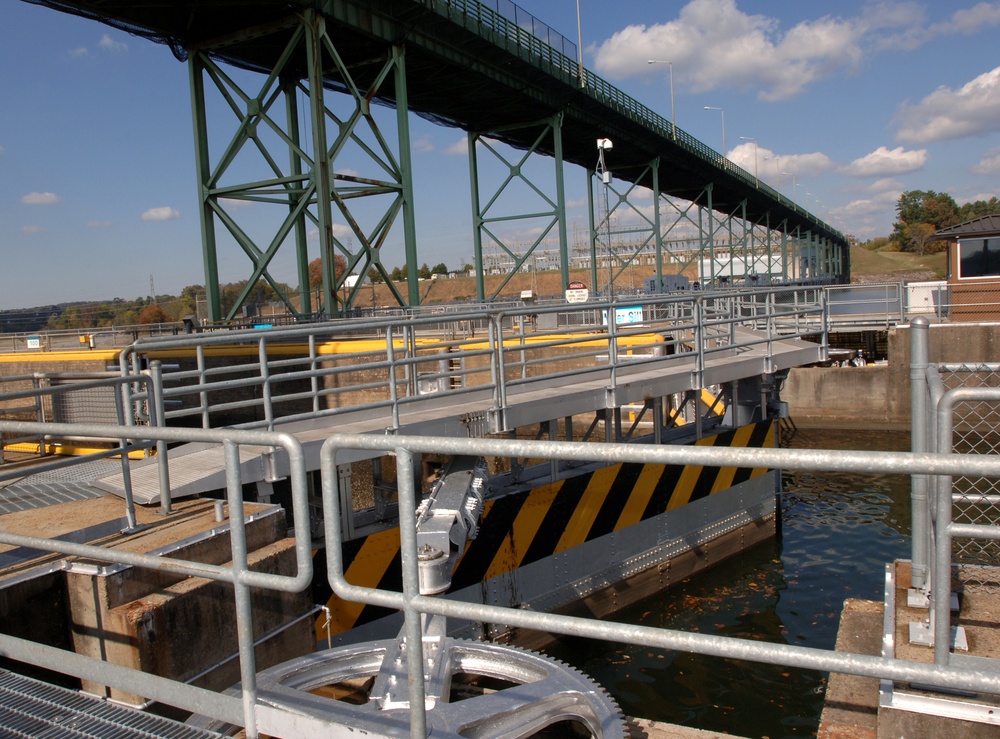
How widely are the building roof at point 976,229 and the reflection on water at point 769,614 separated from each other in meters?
11.3

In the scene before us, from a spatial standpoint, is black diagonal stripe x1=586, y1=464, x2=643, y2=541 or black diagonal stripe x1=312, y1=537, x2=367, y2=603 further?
black diagonal stripe x1=586, y1=464, x2=643, y2=541

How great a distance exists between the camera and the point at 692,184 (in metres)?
52.9

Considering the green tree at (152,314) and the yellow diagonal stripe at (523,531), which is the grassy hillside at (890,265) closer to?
the green tree at (152,314)

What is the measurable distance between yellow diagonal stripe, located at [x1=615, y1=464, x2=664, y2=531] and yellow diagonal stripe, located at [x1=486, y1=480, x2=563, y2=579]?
1.31m

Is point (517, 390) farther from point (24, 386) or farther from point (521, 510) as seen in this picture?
point (24, 386)

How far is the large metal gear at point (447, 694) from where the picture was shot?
2799mm

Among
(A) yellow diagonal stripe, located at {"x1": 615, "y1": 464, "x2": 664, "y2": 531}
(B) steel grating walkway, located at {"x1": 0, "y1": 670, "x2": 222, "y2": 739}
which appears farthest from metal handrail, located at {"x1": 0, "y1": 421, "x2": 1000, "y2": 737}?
(A) yellow diagonal stripe, located at {"x1": 615, "y1": 464, "x2": 664, "y2": 531}

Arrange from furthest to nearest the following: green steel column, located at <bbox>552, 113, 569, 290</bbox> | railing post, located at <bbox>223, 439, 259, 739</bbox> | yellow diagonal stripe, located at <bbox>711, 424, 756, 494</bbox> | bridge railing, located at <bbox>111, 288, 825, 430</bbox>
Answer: green steel column, located at <bbox>552, 113, 569, 290</bbox>
yellow diagonal stripe, located at <bbox>711, 424, 756, 494</bbox>
bridge railing, located at <bbox>111, 288, 825, 430</bbox>
railing post, located at <bbox>223, 439, 259, 739</bbox>

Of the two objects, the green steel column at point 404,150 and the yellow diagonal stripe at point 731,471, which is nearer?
the yellow diagonal stripe at point 731,471

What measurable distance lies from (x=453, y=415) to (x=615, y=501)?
2766 mm

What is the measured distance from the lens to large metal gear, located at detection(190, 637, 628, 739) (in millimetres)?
2799

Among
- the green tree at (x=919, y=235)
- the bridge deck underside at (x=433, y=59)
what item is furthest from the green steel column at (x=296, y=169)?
the green tree at (x=919, y=235)

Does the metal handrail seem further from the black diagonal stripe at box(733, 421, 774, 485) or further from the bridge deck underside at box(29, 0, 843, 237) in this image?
the bridge deck underside at box(29, 0, 843, 237)

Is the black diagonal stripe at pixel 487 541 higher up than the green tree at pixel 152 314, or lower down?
lower down
